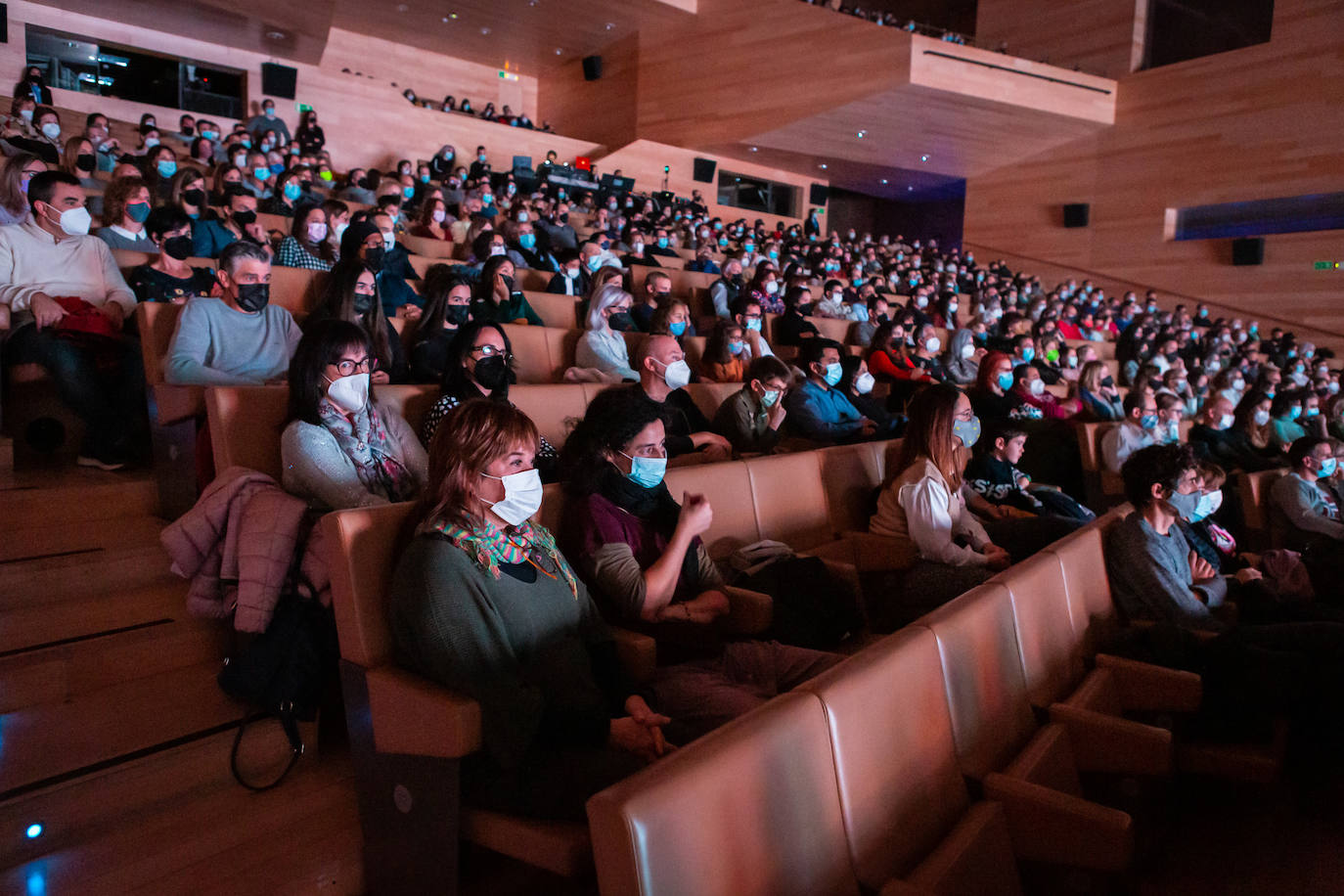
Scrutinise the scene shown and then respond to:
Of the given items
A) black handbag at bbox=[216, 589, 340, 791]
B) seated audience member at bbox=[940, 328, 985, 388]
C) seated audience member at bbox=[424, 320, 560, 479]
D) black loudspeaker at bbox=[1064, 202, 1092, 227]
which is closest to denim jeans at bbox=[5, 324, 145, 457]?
seated audience member at bbox=[424, 320, 560, 479]

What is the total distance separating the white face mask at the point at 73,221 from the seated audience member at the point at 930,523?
2.12 m

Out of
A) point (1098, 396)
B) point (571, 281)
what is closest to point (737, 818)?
point (571, 281)

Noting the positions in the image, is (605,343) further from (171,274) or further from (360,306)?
(171,274)

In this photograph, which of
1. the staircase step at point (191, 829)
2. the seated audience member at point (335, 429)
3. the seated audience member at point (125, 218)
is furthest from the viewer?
the seated audience member at point (125, 218)

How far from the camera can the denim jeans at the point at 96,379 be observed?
194cm

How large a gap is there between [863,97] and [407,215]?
5.38 meters

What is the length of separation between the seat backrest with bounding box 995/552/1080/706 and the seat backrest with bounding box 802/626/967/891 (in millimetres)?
327

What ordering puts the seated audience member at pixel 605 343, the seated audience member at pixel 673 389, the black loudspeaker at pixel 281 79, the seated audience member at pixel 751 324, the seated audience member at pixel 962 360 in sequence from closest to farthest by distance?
the seated audience member at pixel 673 389
the seated audience member at pixel 605 343
the seated audience member at pixel 751 324
the seated audience member at pixel 962 360
the black loudspeaker at pixel 281 79

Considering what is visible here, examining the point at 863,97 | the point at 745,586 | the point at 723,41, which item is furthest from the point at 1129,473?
the point at 723,41

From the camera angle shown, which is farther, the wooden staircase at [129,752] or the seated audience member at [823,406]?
the seated audience member at [823,406]

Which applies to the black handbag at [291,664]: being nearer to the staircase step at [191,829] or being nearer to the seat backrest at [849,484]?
the staircase step at [191,829]

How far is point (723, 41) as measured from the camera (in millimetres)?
9766

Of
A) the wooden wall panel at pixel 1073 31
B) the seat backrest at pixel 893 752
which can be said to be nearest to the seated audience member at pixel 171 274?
the seat backrest at pixel 893 752

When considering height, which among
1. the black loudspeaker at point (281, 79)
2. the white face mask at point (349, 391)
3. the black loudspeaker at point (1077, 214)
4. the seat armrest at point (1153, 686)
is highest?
the black loudspeaker at point (281, 79)
